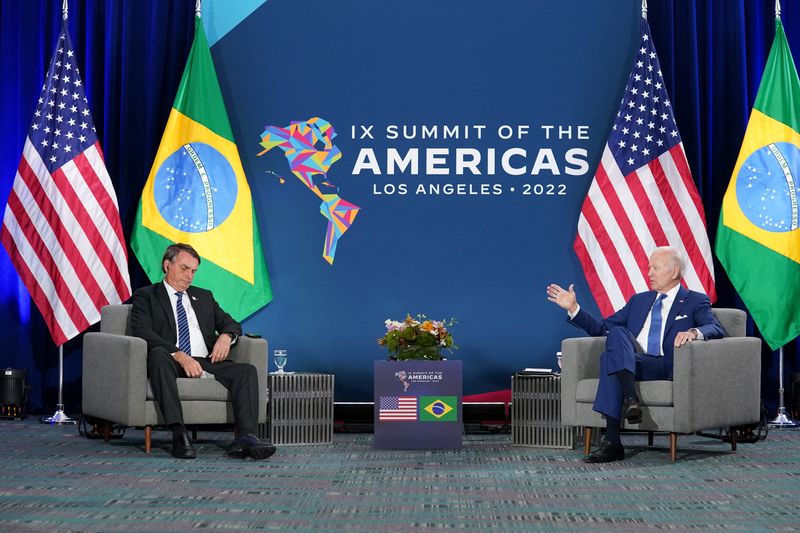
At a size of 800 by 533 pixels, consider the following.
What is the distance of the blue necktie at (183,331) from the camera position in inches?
218

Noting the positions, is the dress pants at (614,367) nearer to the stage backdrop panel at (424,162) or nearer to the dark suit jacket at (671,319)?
the dark suit jacket at (671,319)

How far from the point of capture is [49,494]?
12.4ft

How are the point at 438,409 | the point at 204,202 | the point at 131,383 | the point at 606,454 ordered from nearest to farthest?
the point at 606,454
the point at 131,383
the point at 438,409
the point at 204,202

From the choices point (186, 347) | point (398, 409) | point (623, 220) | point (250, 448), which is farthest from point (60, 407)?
point (623, 220)

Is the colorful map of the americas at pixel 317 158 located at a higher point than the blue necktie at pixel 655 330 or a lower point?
higher

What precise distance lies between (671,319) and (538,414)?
939 mm

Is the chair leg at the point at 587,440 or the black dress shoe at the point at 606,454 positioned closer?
the black dress shoe at the point at 606,454

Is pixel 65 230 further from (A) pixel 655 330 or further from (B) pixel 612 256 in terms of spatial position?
(A) pixel 655 330

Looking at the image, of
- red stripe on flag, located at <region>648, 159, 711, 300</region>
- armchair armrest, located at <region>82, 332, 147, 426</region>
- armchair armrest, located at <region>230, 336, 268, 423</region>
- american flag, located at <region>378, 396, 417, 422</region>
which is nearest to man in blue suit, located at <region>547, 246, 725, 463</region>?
american flag, located at <region>378, 396, 417, 422</region>

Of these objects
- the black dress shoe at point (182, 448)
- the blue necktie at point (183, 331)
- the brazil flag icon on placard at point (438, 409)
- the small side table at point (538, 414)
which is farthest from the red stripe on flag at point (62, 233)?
the small side table at point (538, 414)

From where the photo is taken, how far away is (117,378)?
5.18m

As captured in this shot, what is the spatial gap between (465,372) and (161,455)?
232cm

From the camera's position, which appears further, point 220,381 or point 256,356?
point 256,356

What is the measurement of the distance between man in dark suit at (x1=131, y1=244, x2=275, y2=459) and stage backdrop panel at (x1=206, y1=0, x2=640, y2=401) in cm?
117
